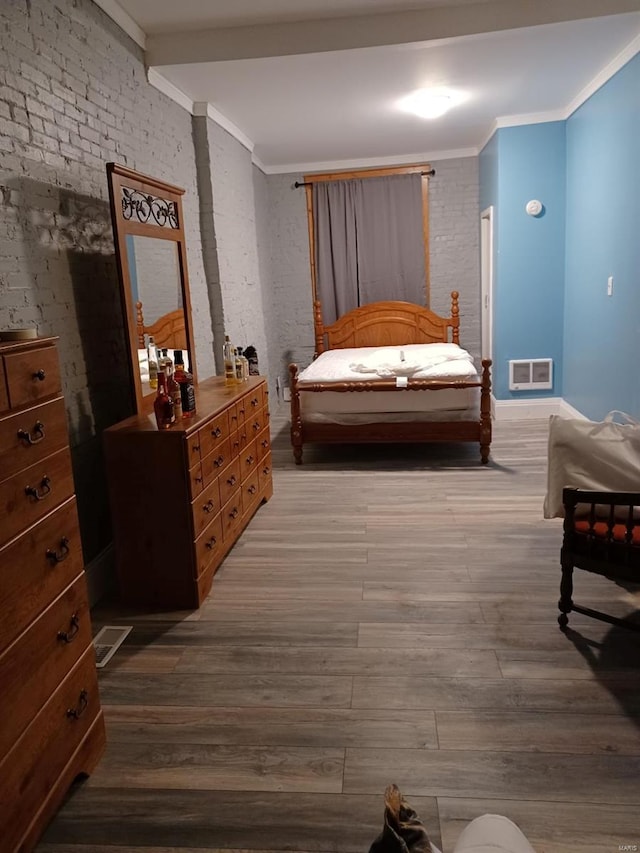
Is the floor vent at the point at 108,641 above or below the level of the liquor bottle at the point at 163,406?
below

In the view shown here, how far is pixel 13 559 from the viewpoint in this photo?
1.55 m

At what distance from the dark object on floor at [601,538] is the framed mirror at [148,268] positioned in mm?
2096

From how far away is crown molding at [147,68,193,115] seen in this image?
12.9 feet

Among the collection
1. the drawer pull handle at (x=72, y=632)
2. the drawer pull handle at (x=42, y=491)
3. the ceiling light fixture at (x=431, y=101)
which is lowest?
the drawer pull handle at (x=72, y=632)

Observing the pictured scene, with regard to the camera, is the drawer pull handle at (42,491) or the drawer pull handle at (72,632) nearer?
the drawer pull handle at (42,491)

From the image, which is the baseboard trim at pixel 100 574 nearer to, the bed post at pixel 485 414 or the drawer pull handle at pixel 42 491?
the drawer pull handle at pixel 42 491

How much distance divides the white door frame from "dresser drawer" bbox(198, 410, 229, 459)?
13.3ft

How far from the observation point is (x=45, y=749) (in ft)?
5.44

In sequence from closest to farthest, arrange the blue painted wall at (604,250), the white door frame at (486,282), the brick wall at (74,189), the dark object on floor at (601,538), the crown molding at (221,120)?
the dark object on floor at (601,538), the brick wall at (74,189), the blue painted wall at (604,250), the crown molding at (221,120), the white door frame at (486,282)

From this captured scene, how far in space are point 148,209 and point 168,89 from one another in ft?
4.01

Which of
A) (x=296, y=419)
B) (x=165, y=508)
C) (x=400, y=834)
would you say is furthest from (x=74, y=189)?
(x=400, y=834)

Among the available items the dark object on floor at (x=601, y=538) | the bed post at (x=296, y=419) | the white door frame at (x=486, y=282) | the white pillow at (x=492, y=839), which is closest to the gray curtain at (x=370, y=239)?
the white door frame at (x=486, y=282)

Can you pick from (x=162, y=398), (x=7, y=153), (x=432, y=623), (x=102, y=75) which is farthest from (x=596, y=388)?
(x=7, y=153)

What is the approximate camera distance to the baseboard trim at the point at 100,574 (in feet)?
9.96
